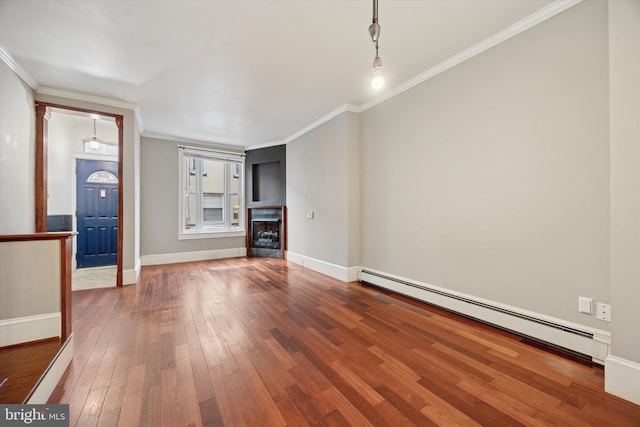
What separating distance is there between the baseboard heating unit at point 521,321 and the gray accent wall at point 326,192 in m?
1.19

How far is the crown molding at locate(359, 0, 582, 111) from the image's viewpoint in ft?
6.39

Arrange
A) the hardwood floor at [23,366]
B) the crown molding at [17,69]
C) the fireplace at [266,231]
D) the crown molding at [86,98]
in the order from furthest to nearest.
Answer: the fireplace at [266,231] → the crown molding at [86,98] → the crown molding at [17,69] → the hardwood floor at [23,366]

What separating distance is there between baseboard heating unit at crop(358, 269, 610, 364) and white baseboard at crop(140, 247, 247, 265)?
4343 mm

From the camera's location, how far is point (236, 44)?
94.4 inches

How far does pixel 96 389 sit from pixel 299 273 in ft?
10.1

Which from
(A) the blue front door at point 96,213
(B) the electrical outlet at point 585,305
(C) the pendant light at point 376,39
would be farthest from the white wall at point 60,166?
(B) the electrical outlet at point 585,305

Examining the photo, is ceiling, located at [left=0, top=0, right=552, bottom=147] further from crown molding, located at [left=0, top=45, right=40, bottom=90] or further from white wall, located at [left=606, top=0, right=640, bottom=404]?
white wall, located at [left=606, top=0, right=640, bottom=404]

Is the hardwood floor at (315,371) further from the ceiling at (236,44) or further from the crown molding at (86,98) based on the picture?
the crown molding at (86,98)

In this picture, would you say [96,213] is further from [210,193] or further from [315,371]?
[315,371]

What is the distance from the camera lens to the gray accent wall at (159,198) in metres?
5.18

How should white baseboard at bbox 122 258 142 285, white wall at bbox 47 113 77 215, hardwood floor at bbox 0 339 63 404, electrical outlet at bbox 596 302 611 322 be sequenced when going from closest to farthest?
1. hardwood floor at bbox 0 339 63 404
2. electrical outlet at bbox 596 302 611 322
3. white baseboard at bbox 122 258 142 285
4. white wall at bbox 47 113 77 215

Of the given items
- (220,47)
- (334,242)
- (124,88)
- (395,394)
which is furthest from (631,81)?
(124,88)

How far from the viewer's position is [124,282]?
3.78 m

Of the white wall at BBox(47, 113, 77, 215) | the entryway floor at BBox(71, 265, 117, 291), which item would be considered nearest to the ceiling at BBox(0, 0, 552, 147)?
the white wall at BBox(47, 113, 77, 215)
